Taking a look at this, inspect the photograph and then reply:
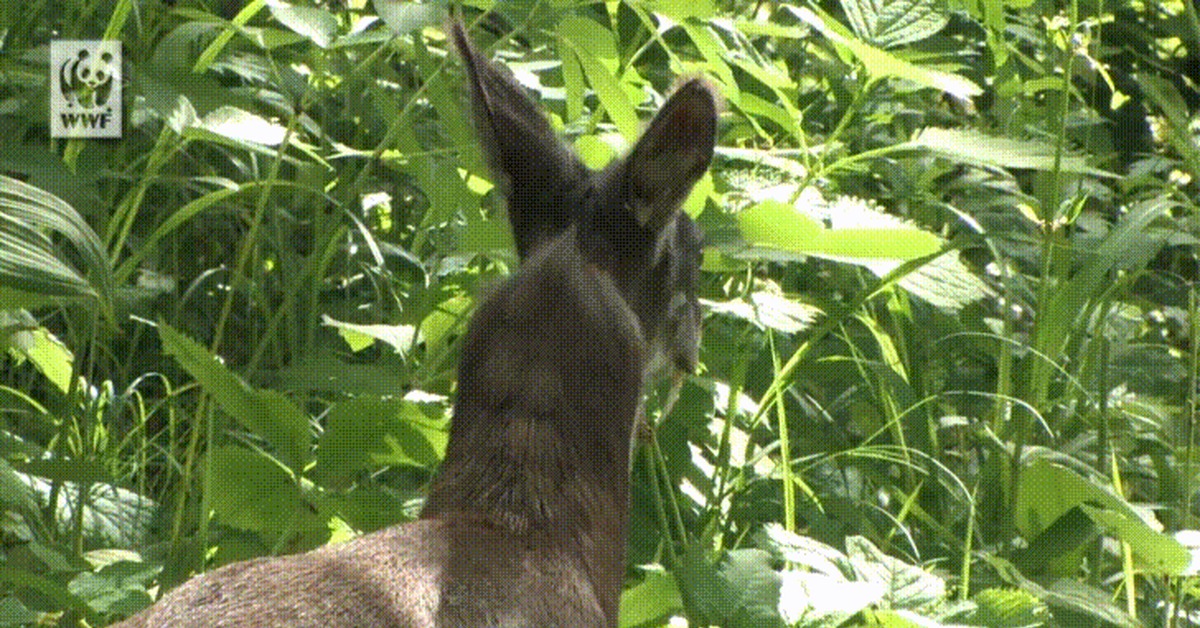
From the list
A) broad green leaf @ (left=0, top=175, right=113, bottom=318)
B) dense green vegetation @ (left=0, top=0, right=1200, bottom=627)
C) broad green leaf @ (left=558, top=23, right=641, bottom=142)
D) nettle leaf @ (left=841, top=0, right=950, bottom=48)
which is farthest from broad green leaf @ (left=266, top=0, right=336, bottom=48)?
nettle leaf @ (left=841, top=0, right=950, bottom=48)

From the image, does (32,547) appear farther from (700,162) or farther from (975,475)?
(975,475)

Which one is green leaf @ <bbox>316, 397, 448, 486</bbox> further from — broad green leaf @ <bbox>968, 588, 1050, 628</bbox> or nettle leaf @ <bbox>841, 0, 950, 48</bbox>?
nettle leaf @ <bbox>841, 0, 950, 48</bbox>

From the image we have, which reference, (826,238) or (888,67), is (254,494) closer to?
(826,238)

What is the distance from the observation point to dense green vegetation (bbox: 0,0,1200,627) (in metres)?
2.91

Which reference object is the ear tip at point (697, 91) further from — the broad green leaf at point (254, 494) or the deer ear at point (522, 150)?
the broad green leaf at point (254, 494)

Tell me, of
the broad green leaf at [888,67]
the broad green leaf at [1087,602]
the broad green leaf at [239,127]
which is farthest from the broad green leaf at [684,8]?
the broad green leaf at [1087,602]

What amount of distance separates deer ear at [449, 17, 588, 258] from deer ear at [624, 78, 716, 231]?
0.35 feet

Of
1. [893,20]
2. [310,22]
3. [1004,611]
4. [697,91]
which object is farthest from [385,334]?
[1004,611]

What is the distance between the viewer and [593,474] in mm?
2600

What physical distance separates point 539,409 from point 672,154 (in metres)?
0.37

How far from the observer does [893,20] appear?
3.26 meters

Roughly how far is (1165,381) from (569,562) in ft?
6.62

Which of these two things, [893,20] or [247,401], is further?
[893,20]

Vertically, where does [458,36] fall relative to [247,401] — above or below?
above
